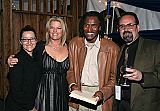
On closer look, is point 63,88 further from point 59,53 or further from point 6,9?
point 6,9

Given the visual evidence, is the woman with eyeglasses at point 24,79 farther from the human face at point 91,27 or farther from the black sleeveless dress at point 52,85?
the human face at point 91,27

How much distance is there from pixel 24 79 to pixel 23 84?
0.05m

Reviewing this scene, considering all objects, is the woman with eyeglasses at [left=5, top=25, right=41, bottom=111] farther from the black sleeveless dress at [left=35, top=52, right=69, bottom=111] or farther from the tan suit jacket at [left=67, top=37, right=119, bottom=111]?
the tan suit jacket at [left=67, top=37, right=119, bottom=111]

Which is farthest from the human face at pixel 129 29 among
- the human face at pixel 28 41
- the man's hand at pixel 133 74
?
the human face at pixel 28 41

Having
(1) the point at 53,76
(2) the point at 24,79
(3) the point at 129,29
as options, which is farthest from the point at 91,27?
(2) the point at 24,79

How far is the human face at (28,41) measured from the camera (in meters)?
2.86

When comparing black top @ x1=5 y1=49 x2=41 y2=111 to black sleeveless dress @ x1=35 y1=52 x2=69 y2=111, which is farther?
black sleeveless dress @ x1=35 y1=52 x2=69 y2=111

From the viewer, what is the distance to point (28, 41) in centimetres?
287

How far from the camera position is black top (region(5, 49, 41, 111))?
2709 mm

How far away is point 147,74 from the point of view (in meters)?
2.44

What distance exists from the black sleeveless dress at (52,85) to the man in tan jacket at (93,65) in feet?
0.28

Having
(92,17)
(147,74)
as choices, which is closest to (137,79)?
(147,74)

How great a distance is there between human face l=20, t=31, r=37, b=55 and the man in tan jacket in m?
0.41

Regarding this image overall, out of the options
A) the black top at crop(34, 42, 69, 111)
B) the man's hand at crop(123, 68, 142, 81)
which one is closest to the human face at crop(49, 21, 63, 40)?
the black top at crop(34, 42, 69, 111)
